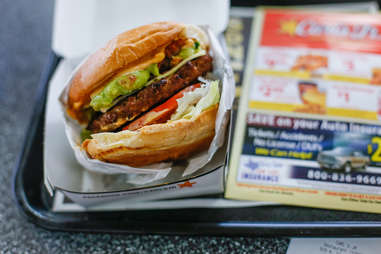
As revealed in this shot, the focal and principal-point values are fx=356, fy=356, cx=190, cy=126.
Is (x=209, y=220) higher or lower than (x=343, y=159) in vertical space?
lower

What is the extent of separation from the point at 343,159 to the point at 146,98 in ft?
1.70

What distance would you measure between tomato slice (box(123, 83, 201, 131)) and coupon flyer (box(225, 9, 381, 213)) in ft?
0.80

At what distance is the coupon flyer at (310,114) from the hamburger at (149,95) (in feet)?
0.59

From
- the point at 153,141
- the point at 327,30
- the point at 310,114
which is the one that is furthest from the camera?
the point at 327,30

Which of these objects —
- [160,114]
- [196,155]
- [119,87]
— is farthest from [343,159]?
[119,87]

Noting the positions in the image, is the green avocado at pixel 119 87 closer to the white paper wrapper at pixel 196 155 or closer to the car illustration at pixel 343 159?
the white paper wrapper at pixel 196 155

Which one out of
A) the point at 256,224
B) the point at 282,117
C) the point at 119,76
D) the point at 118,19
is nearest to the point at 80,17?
the point at 118,19

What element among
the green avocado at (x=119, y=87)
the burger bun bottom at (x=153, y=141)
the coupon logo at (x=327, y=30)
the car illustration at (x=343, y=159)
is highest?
the coupon logo at (x=327, y=30)

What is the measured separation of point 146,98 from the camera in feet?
2.67

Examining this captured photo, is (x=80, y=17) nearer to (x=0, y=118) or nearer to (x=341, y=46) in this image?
(x=0, y=118)

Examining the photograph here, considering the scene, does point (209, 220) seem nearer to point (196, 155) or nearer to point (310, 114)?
point (196, 155)

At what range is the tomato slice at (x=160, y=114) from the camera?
786 millimetres

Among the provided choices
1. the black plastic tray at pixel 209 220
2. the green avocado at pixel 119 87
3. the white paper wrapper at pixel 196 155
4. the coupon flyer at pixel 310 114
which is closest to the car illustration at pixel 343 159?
the coupon flyer at pixel 310 114

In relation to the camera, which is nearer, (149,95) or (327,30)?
(149,95)
